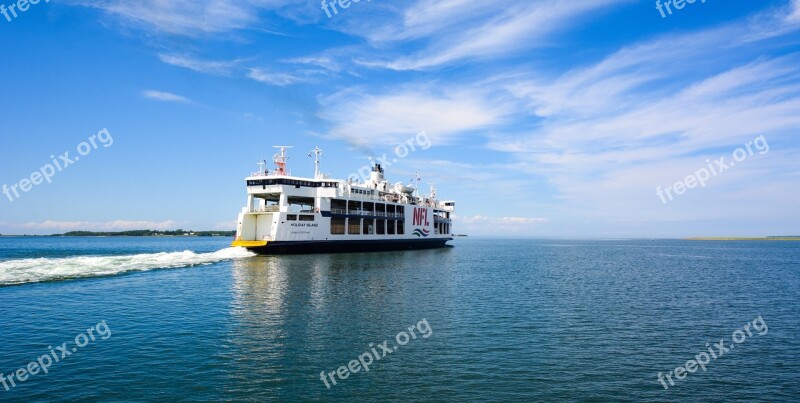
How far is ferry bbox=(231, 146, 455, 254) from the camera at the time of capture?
6347 centimetres

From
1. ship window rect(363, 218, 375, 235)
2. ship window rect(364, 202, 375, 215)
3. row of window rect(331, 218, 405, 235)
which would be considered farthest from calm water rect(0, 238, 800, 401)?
ship window rect(363, 218, 375, 235)

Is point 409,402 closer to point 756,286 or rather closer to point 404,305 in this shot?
point 404,305

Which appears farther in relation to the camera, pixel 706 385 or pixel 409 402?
pixel 706 385

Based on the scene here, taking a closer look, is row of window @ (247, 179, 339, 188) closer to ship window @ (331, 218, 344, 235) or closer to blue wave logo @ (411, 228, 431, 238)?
ship window @ (331, 218, 344, 235)

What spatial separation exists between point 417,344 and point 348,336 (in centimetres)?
316

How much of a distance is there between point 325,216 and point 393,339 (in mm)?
50110

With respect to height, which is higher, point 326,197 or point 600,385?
point 326,197

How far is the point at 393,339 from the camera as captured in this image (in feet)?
63.4

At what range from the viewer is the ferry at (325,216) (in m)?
63.5

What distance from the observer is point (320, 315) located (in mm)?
23844

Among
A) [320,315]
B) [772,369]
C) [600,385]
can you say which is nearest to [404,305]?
[320,315]

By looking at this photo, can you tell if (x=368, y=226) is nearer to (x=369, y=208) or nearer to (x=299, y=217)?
(x=369, y=208)

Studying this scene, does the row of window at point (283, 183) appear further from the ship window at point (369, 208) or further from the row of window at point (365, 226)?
the ship window at point (369, 208)

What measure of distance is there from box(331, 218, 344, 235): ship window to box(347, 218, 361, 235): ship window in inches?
81.8
